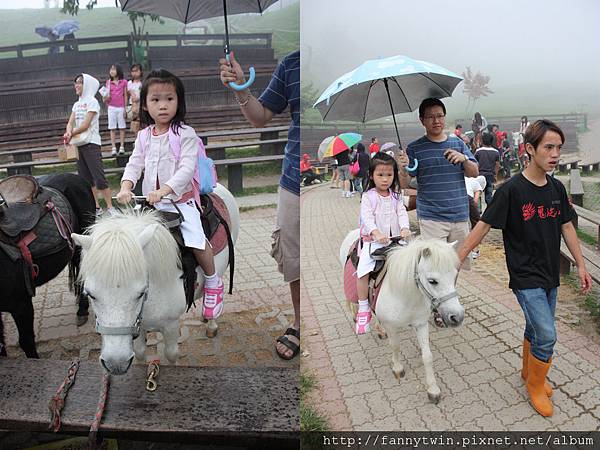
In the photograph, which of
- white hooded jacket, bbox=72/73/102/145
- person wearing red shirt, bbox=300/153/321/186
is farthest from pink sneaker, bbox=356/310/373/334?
white hooded jacket, bbox=72/73/102/145

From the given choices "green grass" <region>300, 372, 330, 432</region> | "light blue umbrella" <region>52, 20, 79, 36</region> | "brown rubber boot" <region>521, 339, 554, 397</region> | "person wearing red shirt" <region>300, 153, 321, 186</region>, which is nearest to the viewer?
"green grass" <region>300, 372, 330, 432</region>

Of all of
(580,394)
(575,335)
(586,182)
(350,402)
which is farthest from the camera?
(586,182)

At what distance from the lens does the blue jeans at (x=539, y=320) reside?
1558mm

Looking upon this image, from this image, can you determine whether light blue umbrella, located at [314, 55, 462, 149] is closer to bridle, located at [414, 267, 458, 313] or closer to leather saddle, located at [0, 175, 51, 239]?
bridle, located at [414, 267, 458, 313]

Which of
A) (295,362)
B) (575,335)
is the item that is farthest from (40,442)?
(575,335)

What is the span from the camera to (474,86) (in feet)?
5.38

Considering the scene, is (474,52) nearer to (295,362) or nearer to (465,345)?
(465,345)

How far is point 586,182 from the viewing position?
76.0 inches

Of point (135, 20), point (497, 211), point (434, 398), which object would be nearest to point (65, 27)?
point (135, 20)

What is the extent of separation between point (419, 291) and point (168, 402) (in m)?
1.07

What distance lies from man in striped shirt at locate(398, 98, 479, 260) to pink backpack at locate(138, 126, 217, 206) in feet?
2.84

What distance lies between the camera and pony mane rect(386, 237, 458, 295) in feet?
5.08

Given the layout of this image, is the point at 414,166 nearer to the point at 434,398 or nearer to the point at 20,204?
the point at 434,398

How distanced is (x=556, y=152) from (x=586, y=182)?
532 millimetres
